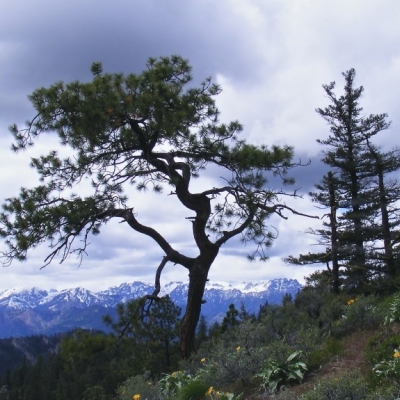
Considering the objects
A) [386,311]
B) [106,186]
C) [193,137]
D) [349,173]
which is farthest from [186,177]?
[349,173]

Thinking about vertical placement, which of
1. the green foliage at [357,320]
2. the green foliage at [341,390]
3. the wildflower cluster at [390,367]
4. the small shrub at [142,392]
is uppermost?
the green foliage at [357,320]

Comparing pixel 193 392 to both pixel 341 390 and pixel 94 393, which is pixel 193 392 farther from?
pixel 94 393

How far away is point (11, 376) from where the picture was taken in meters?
110

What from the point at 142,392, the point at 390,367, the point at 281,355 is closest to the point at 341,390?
the point at 390,367

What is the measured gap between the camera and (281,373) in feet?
20.5

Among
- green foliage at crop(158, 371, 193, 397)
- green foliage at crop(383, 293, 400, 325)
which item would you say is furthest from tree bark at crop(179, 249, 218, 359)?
green foliage at crop(383, 293, 400, 325)

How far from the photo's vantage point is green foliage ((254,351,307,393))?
6.10 m

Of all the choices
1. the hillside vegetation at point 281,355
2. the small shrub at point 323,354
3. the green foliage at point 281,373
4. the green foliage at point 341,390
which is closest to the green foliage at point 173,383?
the hillside vegetation at point 281,355

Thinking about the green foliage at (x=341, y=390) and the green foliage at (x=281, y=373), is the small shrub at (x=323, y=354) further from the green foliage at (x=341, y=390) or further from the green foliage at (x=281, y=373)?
the green foliage at (x=341, y=390)

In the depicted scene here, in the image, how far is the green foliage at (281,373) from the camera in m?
6.10

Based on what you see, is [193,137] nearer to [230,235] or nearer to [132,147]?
[132,147]

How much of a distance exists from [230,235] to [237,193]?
81 cm

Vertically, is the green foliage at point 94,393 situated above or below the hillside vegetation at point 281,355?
below

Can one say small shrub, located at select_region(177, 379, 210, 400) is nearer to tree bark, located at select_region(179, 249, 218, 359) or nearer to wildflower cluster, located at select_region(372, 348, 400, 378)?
wildflower cluster, located at select_region(372, 348, 400, 378)
